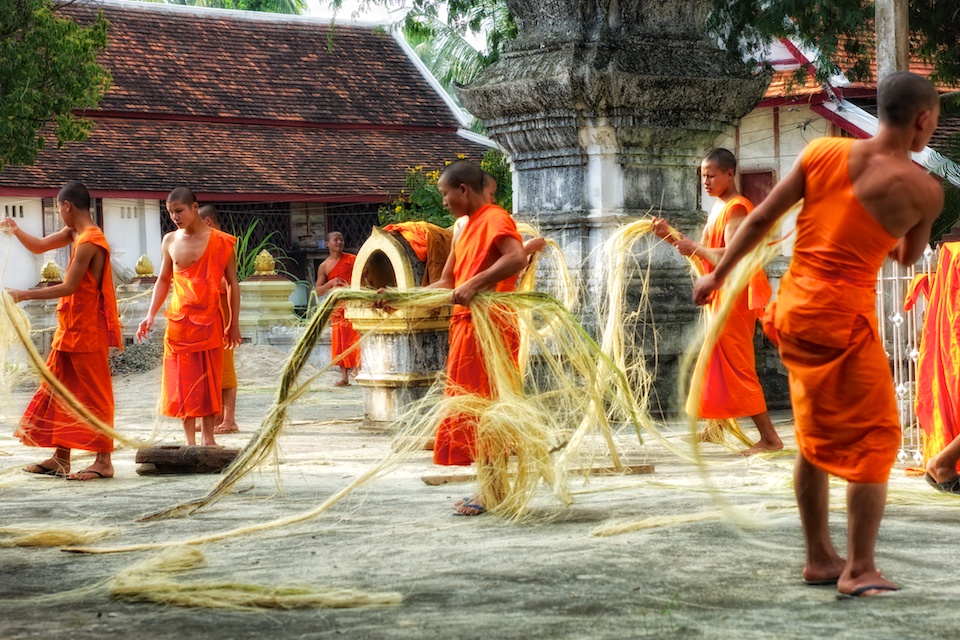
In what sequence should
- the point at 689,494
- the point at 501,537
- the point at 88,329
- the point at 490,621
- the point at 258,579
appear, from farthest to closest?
the point at 88,329, the point at 689,494, the point at 501,537, the point at 258,579, the point at 490,621

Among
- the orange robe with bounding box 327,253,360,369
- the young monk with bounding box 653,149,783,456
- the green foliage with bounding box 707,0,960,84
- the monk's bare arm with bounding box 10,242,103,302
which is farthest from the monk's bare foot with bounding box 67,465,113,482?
the green foliage with bounding box 707,0,960,84

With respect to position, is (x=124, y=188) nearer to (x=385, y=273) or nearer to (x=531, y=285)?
(x=385, y=273)

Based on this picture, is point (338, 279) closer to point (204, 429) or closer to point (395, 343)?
point (395, 343)

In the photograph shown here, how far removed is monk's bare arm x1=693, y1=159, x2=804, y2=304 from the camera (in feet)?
15.7

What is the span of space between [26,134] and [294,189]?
8.50 meters

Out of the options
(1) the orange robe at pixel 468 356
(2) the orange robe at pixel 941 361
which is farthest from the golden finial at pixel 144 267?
(2) the orange robe at pixel 941 361

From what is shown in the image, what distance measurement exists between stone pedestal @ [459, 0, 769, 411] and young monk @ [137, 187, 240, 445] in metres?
2.52

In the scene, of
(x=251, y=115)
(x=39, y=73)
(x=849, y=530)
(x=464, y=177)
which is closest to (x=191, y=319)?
(x=464, y=177)

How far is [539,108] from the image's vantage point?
10.5 m

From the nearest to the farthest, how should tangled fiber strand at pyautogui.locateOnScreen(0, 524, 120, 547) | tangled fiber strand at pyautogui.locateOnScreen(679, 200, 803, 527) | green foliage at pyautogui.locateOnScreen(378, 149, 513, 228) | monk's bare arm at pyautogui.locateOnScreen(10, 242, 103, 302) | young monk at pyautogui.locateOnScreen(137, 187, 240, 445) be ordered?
1. tangled fiber strand at pyautogui.locateOnScreen(679, 200, 803, 527)
2. tangled fiber strand at pyautogui.locateOnScreen(0, 524, 120, 547)
3. monk's bare arm at pyautogui.locateOnScreen(10, 242, 103, 302)
4. young monk at pyautogui.locateOnScreen(137, 187, 240, 445)
5. green foliage at pyautogui.locateOnScreen(378, 149, 513, 228)

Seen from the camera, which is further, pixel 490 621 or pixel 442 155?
pixel 442 155

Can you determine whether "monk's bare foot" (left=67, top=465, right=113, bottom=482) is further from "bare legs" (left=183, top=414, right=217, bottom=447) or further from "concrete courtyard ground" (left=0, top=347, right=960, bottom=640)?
"bare legs" (left=183, top=414, right=217, bottom=447)

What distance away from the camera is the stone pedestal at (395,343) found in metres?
10.3

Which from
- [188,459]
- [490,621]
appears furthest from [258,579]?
[188,459]
